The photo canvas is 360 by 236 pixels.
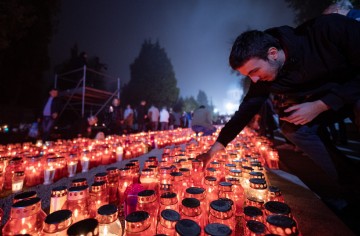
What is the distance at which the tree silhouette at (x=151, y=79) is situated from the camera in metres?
37.6

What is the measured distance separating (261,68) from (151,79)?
37.2 meters

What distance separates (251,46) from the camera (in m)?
1.72

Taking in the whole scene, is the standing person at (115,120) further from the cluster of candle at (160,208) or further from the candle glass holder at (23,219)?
the candle glass holder at (23,219)

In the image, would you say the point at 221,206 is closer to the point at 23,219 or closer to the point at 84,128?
the point at 23,219

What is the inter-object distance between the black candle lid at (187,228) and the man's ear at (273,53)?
1558 mm

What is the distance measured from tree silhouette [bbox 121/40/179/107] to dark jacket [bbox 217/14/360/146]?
1409 inches

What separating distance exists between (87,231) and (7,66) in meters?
21.4

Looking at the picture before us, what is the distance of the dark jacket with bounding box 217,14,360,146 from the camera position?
5.55 feet

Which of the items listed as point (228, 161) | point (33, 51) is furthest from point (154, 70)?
point (228, 161)

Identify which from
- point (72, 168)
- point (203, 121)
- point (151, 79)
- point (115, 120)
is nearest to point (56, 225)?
point (72, 168)

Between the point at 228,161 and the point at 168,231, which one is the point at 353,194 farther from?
the point at 168,231

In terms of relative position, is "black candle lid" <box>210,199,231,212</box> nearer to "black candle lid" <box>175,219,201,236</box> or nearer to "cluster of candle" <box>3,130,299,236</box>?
"cluster of candle" <box>3,130,299,236</box>

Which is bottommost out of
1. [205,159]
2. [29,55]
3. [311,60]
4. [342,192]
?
[342,192]

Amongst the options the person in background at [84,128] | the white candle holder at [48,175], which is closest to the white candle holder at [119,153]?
the white candle holder at [48,175]
